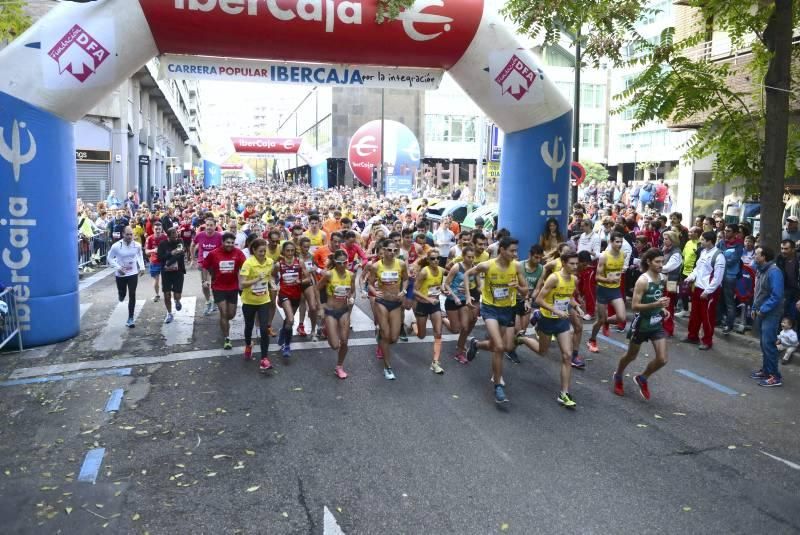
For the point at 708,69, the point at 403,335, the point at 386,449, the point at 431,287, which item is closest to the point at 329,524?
the point at 386,449

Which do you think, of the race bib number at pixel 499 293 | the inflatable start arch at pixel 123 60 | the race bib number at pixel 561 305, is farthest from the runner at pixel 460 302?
the inflatable start arch at pixel 123 60

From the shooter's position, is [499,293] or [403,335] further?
[403,335]

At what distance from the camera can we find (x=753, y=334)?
10.8 metres

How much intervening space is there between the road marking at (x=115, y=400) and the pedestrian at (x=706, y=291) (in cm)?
831

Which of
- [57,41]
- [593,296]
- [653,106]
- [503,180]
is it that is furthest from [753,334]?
[57,41]

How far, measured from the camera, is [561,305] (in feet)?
26.0

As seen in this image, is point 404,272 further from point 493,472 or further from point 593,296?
point 593,296

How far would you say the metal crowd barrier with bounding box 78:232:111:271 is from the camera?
61.2ft

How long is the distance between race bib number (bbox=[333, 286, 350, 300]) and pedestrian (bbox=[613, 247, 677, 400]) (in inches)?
138

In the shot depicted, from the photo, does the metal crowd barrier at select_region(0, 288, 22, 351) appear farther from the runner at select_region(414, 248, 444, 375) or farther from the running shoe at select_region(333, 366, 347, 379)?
the runner at select_region(414, 248, 444, 375)

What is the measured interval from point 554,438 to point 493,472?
110 cm

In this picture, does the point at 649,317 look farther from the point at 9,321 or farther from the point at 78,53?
the point at 9,321

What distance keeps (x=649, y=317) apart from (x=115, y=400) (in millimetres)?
6205

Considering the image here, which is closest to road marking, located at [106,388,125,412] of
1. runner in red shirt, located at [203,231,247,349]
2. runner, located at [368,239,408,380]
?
runner in red shirt, located at [203,231,247,349]
